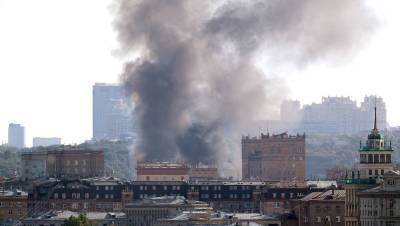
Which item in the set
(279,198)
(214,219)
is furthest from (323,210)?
(279,198)

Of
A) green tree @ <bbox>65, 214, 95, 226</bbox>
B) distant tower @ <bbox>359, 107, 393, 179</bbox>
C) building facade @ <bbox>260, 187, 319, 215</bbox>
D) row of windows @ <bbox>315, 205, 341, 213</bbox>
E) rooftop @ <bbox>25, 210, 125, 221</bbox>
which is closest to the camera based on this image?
distant tower @ <bbox>359, 107, 393, 179</bbox>

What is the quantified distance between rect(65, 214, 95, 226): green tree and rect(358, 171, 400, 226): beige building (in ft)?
103

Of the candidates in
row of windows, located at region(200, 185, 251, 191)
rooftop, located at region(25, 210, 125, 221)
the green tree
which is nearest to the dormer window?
the green tree

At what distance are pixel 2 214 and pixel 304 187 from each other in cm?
2217

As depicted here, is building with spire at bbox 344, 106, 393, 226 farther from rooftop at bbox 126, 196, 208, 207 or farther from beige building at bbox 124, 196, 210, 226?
rooftop at bbox 126, 196, 208, 207

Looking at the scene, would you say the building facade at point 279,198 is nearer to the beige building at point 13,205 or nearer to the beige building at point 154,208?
the beige building at point 154,208

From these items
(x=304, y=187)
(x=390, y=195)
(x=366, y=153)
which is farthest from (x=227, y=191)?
(x=390, y=195)

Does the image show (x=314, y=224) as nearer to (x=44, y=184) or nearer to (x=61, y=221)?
(x=61, y=221)

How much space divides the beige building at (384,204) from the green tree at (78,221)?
31344 millimetres

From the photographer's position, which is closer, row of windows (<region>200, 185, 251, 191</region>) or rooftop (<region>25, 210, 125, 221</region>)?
rooftop (<region>25, 210, 125, 221</region>)

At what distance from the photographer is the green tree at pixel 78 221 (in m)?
156

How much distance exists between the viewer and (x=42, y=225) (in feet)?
549

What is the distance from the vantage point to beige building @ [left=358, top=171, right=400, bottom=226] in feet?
408

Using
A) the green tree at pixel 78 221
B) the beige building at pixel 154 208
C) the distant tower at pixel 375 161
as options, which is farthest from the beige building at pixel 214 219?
the distant tower at pixel 375 161
